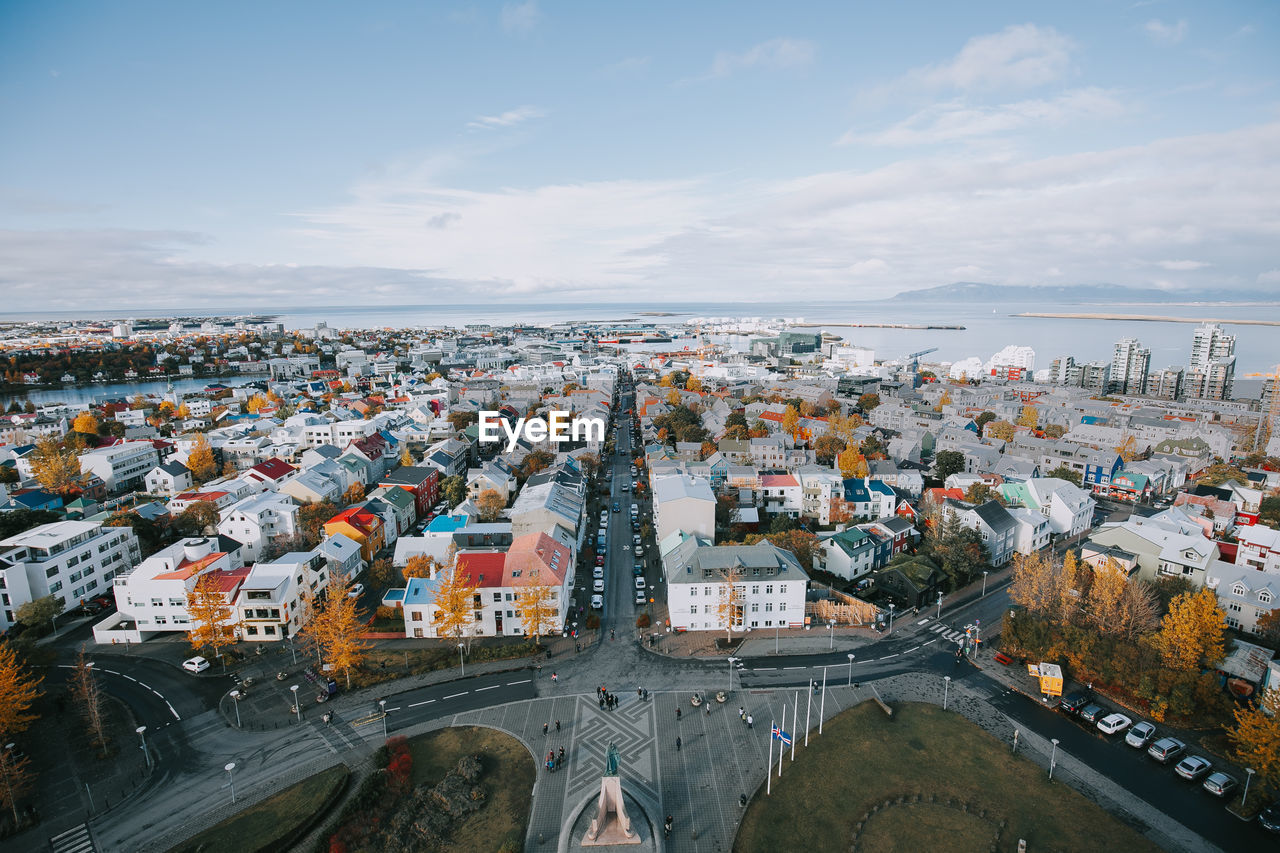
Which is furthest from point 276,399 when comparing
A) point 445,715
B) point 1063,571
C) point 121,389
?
point 1063,571

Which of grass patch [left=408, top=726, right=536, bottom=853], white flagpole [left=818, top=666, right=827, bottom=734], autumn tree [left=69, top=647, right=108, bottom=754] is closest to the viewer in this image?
grass patch [left=408, top=726, right=536, bottom=853]

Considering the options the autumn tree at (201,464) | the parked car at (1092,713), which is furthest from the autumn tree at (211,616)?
the parked car at (1092,713)

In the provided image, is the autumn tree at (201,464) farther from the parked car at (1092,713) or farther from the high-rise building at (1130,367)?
the high-rise building at (1130,367)

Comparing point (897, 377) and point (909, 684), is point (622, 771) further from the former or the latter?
→ point (897, 377)

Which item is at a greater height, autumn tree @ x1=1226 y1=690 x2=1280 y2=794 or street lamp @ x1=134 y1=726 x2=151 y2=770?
autumn tree @ x1=1226 y1=690 x2=1280 y2=794

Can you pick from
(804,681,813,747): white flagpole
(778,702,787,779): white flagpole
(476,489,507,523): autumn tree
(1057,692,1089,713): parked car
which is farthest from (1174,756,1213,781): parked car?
(476,489,507,523): autumn tree

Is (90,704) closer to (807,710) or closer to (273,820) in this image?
(273,820)

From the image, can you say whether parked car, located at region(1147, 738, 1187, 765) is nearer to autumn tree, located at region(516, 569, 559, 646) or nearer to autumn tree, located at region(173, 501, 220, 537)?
autumn tree, located at region(516, 569, 559, 646)
